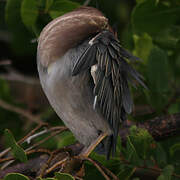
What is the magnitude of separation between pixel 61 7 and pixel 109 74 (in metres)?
0.56

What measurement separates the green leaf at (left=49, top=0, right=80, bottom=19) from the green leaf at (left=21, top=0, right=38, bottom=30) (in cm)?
8

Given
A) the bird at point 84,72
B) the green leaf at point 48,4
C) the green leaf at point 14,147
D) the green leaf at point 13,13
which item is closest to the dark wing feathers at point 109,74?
the bird at point 84,72

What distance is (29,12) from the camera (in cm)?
201

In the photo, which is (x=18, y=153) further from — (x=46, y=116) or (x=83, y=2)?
(x=46, y=116)

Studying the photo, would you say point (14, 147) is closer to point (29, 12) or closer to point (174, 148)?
point (174, 148)

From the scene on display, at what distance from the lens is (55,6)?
1.97 meters

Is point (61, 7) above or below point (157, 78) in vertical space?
above

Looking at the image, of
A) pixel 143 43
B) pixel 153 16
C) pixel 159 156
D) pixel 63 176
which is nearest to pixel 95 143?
pixel 159 156

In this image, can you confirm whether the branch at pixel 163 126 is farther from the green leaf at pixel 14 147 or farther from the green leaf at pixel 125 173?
the green leaf at pixel 14 147

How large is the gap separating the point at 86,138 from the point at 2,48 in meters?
1.79

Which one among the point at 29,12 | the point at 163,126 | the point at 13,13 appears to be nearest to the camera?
the point at 163,126

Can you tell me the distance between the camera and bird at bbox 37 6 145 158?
60.1 inches

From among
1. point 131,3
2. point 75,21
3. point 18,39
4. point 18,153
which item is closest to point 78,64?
point 75,21

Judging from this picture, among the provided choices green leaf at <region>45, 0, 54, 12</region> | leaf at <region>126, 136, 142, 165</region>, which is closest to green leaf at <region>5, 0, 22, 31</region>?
green leaf at <region>45, 0, 54, 12</region>
